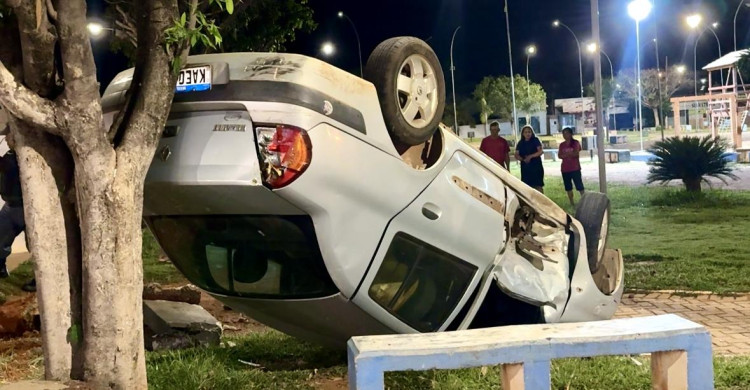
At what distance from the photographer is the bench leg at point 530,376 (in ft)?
10.7

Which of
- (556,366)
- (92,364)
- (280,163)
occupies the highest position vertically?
(280,163)

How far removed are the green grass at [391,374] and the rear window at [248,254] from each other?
1.95 feet

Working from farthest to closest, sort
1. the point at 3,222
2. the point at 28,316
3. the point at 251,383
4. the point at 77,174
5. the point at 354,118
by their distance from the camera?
the point at 3,222 < the point at 28,316 < the point at 251,383 < the point at 354,118 < the point at 77,174

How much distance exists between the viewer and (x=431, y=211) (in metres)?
4.08

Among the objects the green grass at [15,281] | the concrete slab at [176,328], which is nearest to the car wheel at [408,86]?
the concrete slab at [176,328]

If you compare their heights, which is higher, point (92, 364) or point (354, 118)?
point (354, 118)

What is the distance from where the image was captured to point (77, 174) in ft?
11.1

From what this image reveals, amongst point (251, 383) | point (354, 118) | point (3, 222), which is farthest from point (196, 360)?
point (3, 222)

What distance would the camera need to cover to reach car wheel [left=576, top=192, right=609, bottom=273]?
541cm

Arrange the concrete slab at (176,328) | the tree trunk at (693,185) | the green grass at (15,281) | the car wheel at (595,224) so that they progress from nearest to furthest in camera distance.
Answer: the car wheel at (595,224), the concrete slab at (176,328), the green grass at (15,281), the tree trunk at (693,185)

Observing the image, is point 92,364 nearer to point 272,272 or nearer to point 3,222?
point 272,272

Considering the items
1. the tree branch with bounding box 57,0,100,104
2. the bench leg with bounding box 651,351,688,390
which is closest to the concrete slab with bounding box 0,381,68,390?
the tree branch with bounding box 57,0,100,104

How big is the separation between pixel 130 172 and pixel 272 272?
3.57 ft

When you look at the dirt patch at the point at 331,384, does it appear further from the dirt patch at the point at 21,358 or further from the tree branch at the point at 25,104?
the tree branch at the point at 25,104
